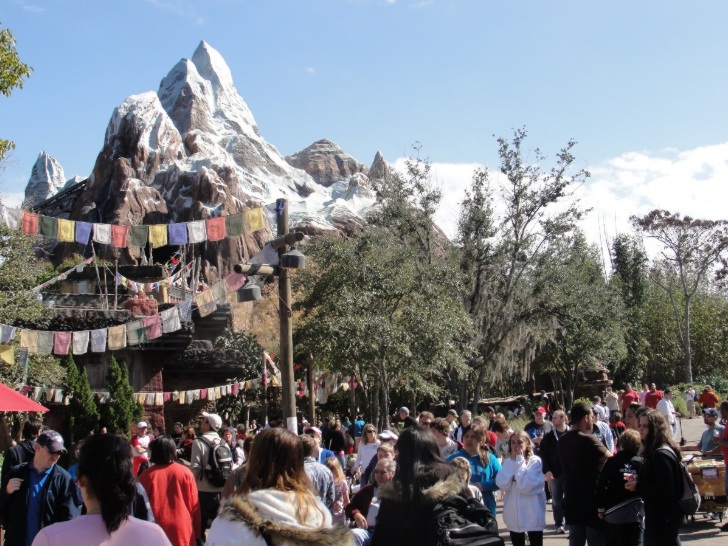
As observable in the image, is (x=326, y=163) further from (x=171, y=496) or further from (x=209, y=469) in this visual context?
(x=171, y=496)

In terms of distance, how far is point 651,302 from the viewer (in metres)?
56.3

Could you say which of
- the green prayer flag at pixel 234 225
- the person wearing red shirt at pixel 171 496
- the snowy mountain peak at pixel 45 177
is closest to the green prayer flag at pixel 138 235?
the green prayer flag at pixel 234 225

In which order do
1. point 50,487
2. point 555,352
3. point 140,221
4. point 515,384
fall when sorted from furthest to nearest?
point 140,221 → point 515,384 → point 555,352 → point 50,487

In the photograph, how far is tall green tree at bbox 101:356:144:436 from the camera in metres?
23.4

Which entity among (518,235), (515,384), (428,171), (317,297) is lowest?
(515,384)

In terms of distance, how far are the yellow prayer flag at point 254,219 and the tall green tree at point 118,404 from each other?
982 cm

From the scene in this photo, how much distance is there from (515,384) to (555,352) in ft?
34.0

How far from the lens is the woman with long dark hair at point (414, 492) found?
12.8 feet

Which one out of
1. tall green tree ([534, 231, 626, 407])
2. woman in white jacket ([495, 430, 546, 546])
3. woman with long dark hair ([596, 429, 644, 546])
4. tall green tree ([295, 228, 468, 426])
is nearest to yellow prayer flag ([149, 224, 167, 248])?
tall green tree ([295, 228, 468, 426])

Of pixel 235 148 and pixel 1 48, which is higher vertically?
pixel 235 148

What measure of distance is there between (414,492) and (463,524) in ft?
0.91

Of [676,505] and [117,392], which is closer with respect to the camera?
[676,505]

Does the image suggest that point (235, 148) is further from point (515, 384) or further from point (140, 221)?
point (515, 384)

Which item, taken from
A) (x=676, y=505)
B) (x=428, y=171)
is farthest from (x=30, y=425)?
(x=428, y=171)
